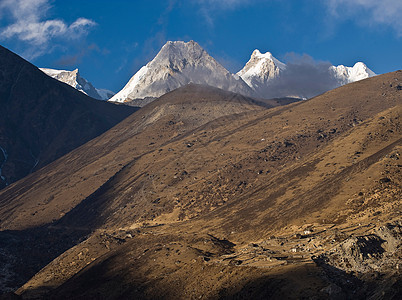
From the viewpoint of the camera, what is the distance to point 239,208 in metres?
102

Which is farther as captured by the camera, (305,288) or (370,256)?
(370,256)

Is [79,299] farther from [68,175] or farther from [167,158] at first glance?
A: [68,175]

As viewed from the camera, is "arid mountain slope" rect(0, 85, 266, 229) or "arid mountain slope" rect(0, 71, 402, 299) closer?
"arid mountain slope" rect(0, 71, 402, 299)

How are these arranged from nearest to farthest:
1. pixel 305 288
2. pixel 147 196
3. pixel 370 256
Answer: pixel 305 288, pixel 370 256, pixel 147 196

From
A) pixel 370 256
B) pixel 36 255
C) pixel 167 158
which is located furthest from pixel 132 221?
pixel 370 256

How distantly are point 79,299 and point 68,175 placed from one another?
11714cm

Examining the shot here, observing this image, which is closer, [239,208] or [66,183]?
[239,208]

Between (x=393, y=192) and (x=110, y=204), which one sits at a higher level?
(x=110, y=204)

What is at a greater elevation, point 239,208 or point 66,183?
point 66,183

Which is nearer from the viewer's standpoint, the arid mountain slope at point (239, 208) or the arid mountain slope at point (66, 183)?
the arid mountain slope at point (239, 208)

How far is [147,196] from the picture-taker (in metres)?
136

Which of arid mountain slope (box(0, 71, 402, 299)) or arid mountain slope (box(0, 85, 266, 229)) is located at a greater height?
arid mountain slope (box(0, 85, 266, 229))

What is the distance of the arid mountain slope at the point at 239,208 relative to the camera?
52.0m

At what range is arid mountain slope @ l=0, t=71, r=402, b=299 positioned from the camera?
171 ft
